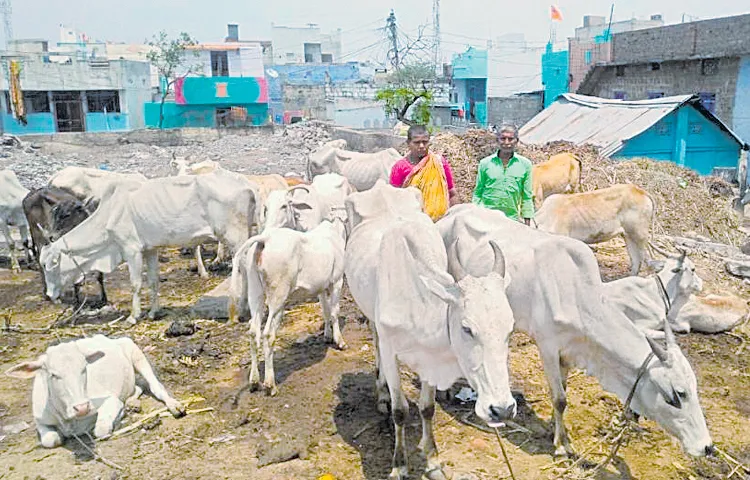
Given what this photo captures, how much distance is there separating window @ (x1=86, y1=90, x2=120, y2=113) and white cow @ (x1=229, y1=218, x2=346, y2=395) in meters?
35.4

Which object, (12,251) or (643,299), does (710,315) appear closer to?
(643,299)

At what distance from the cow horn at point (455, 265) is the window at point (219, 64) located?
147 feet

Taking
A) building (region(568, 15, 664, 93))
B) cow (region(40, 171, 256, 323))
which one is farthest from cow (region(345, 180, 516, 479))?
building (region(568, 15, 664, 93))

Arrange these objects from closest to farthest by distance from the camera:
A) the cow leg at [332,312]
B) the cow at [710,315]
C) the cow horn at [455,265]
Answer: the cow horn at [455,265] < the cow leg at [332,312] < the cow at [710,315]

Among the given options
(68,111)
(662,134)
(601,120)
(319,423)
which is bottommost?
(319,423)

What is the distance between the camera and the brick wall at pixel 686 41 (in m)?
18.8

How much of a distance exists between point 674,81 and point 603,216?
15508 mm

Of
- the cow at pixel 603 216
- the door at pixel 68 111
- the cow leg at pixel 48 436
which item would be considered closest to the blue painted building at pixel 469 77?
the door at pixel 68 111

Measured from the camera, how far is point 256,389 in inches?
229

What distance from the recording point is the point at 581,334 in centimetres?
449

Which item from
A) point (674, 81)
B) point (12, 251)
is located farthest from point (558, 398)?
point (674, 81)

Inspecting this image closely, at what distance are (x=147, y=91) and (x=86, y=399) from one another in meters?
38.8

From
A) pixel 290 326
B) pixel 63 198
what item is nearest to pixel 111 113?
pixel 63 198

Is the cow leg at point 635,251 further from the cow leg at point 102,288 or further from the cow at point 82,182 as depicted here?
the cow at point 82,182
